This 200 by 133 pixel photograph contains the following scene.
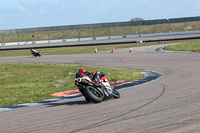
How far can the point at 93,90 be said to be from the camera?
9.27m

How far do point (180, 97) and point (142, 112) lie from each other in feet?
6.86

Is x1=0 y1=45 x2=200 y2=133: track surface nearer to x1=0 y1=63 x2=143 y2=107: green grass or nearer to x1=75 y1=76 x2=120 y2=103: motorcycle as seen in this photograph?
x1=75 y1=76 x2=120 y2=103: motorcycle

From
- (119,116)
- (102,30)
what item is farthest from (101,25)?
(119,116)

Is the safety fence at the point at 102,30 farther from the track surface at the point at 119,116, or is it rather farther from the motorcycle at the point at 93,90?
Result: the track surface at the point at 119,116

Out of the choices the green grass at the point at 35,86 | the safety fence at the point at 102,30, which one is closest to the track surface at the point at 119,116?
the green grass at the point at 35,86

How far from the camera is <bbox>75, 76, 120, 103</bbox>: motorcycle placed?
907 cm

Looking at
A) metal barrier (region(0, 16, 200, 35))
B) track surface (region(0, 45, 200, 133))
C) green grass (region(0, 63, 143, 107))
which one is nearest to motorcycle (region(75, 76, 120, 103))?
track surface (region(0, 45, 200, 133))

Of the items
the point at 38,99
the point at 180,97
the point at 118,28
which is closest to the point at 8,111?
the point at 38,99

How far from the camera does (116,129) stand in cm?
604

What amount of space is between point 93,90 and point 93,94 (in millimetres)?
132

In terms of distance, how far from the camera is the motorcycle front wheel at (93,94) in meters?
9.03

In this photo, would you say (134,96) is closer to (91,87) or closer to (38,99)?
(91,87)

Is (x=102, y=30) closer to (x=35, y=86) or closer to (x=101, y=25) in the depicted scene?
(x=101, y=25)

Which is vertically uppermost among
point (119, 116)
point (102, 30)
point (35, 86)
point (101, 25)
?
point (101, 25)
